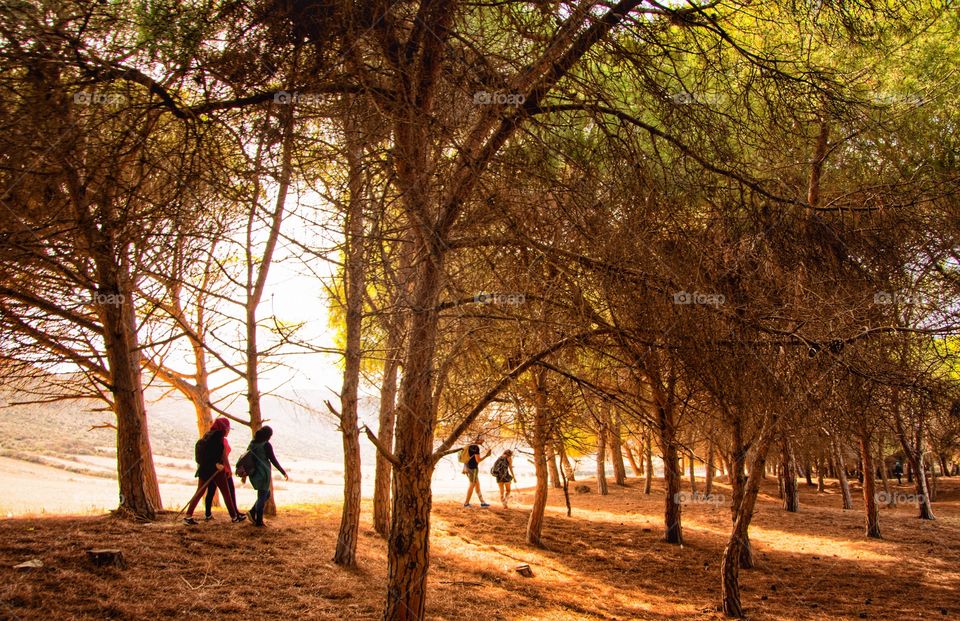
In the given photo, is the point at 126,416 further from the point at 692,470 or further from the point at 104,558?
the point at 692,470

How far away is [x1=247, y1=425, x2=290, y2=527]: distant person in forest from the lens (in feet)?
30.1

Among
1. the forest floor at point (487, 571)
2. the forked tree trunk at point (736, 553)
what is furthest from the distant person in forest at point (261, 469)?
the forked tree trunk at point (736, 553)

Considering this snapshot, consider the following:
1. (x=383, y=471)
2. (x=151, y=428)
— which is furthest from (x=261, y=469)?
Result: (x=151, y=428)

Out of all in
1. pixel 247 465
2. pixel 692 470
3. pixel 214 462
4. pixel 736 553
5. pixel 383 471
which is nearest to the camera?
pixel 736 553

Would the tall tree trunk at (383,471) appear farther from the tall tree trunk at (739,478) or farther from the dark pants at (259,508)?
the tall tree trunk at (739,478)

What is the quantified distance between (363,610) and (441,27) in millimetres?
5722

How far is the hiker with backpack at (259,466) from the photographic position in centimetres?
920

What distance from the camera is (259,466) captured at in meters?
9.48

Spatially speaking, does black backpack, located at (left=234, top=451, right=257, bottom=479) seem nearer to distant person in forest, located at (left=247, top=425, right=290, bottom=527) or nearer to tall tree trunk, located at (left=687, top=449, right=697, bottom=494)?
distant person in forest, located at (left=247, top=425, right=290, bottom=527)

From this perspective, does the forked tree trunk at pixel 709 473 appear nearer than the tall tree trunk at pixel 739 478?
No

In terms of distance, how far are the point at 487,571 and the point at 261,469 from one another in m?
3.79

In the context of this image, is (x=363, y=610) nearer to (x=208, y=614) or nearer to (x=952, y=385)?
(x=208, y=614)

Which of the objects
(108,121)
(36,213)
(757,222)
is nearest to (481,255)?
(757,222)

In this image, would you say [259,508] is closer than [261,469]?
Yes
